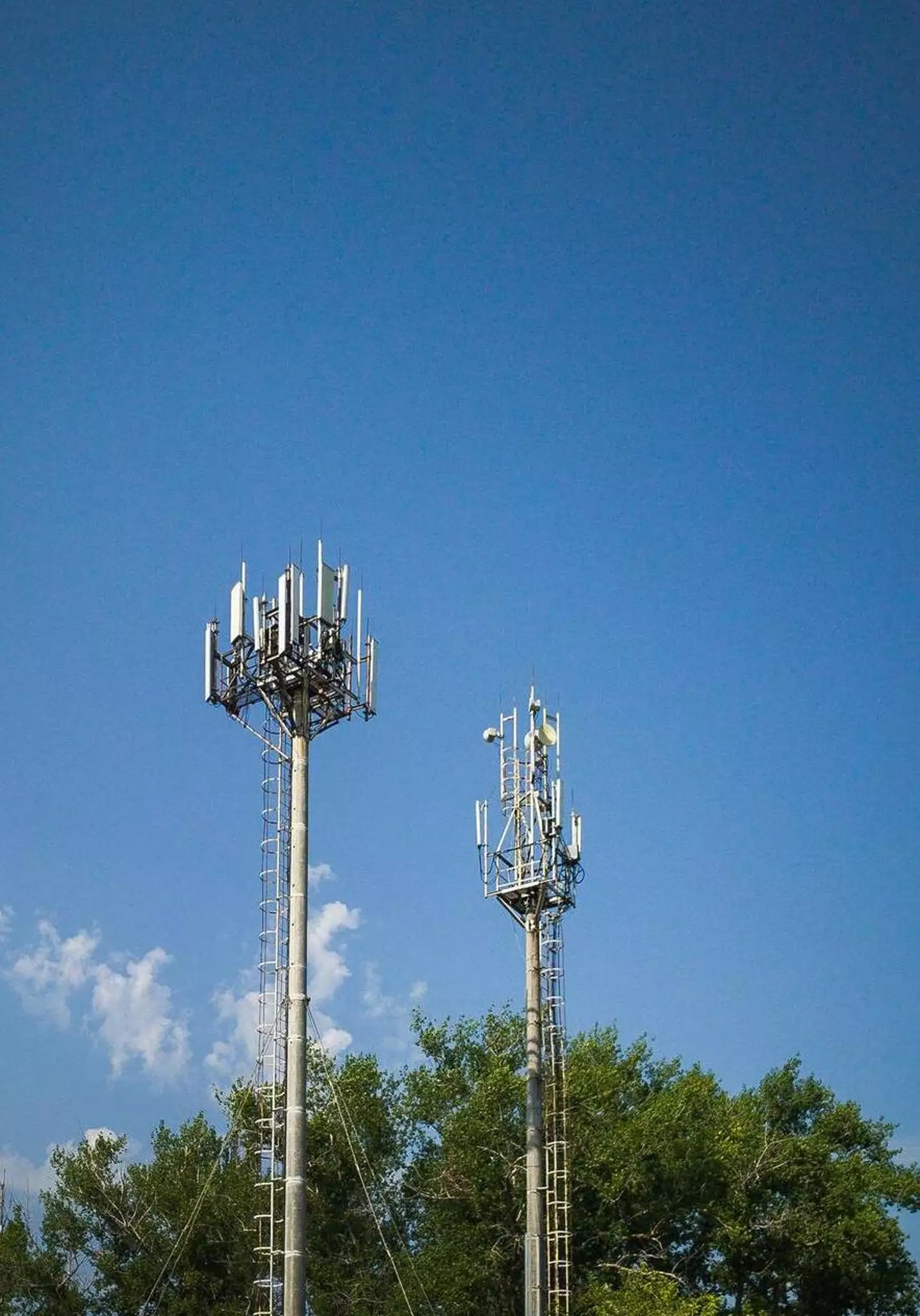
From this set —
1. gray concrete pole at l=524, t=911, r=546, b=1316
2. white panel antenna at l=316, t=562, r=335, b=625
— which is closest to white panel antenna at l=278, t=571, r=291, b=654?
white panel antenna at l=316, t=562, r=335, b=625

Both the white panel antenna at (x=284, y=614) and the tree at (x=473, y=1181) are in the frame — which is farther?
the tree at (x=473, y=1181)

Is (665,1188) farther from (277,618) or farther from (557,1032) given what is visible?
(277,618)

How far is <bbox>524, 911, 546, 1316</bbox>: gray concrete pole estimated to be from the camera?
33.8 metres

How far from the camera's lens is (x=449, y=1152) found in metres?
50.1

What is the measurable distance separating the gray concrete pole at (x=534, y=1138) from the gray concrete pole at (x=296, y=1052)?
204 inches

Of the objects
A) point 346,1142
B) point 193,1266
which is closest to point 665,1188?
point 346,1142

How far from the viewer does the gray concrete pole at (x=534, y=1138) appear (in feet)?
111

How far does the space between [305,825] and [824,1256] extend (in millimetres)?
28993

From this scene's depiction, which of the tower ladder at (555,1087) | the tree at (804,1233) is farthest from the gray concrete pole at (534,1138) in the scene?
the tree at (804,1233)

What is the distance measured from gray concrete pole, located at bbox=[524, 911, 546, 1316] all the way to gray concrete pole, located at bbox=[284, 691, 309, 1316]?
17.0 feet

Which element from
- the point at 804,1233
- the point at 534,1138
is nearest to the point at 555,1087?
the point at 534,1138

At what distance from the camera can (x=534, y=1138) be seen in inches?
1371

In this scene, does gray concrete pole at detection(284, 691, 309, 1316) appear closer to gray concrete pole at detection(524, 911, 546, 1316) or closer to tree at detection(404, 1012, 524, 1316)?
gray concrete pole at detection(524, 911, 546, 1316)

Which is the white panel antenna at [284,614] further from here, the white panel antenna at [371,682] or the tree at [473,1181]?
the tree at [473,1181]
